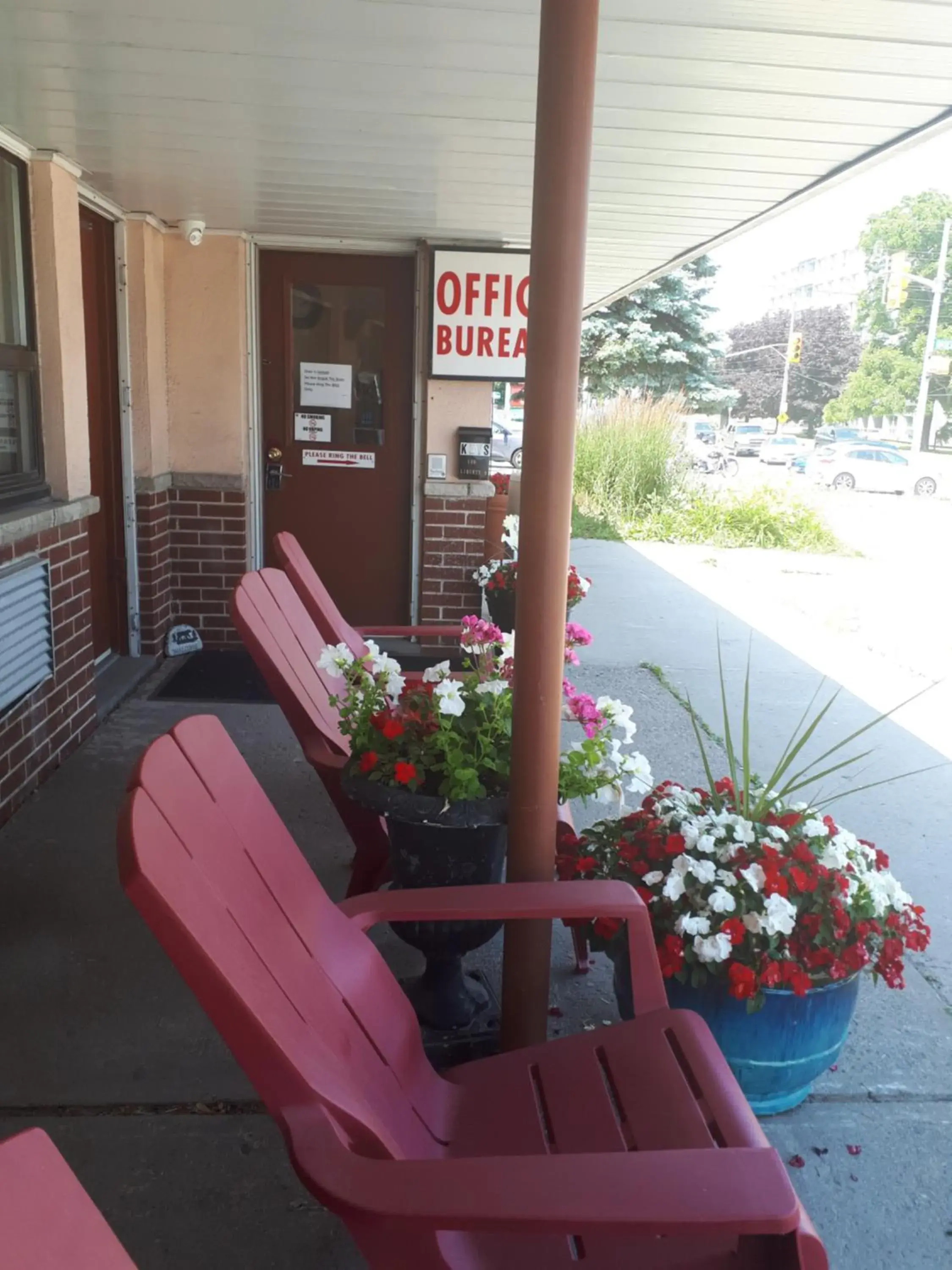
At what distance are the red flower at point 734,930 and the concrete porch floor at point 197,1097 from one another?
53 cm

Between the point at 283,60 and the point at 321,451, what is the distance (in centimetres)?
330

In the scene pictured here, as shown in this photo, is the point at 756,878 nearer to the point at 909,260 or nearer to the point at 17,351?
the point at 17,351

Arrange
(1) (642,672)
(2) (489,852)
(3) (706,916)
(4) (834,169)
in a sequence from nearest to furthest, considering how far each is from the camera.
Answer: (3) (706,916) < (2) (489,852) < (4) (834,169) < (1) (642,672)

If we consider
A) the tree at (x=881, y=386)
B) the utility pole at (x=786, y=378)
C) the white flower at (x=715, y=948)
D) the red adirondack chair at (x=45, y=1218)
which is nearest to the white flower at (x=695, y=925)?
the white flower at (x=715, y=948)

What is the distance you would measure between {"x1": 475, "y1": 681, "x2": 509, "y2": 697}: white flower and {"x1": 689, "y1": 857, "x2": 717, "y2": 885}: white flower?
0.62 metres

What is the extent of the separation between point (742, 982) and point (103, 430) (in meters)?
4.44

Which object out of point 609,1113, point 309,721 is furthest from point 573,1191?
point 309,721

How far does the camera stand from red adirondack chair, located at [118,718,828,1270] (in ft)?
4.00

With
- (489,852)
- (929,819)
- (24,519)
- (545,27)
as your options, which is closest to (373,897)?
(489,852)

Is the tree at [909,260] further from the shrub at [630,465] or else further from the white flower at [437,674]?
the white flower at [437,674]

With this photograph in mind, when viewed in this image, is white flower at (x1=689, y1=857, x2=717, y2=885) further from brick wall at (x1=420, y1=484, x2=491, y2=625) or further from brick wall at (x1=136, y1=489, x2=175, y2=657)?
brick wall at (x1=136, y1=489, x2=175, y2=657)

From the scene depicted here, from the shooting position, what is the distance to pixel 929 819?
4.04m

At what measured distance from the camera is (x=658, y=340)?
2145cm

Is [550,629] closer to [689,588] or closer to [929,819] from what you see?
[929,819]
